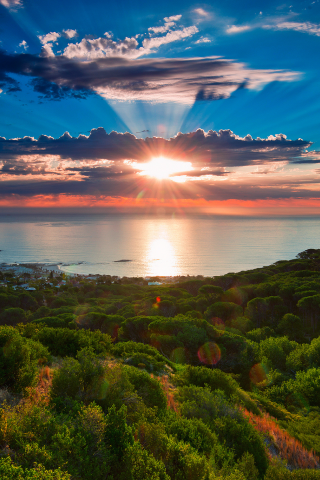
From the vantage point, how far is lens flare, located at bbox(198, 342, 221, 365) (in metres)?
19.2

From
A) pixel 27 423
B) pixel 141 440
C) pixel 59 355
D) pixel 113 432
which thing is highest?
pixel 27 423

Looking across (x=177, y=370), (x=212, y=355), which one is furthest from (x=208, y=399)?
(x=212, y=355)

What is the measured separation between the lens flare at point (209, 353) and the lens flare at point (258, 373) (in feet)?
7.83

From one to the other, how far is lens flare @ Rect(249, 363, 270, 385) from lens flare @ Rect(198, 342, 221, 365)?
2388mm

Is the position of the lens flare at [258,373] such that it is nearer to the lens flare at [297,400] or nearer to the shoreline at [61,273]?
the lens flare at [297,400]

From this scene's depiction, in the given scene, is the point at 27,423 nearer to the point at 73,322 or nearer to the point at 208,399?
the point at 208,399

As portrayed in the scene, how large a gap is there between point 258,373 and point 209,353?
341cm

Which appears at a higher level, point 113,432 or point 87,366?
point 87,366

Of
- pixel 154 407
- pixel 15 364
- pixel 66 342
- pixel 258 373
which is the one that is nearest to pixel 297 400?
pixel 258 373

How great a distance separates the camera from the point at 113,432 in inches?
234

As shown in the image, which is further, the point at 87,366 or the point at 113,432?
the point at 87,366

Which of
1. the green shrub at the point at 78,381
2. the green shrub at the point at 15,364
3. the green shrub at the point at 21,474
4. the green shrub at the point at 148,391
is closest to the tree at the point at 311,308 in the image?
the green shrub at the point at 148,391

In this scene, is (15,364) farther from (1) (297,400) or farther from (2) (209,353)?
(1) (297,400)

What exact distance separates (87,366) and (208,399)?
4755 millimetres
